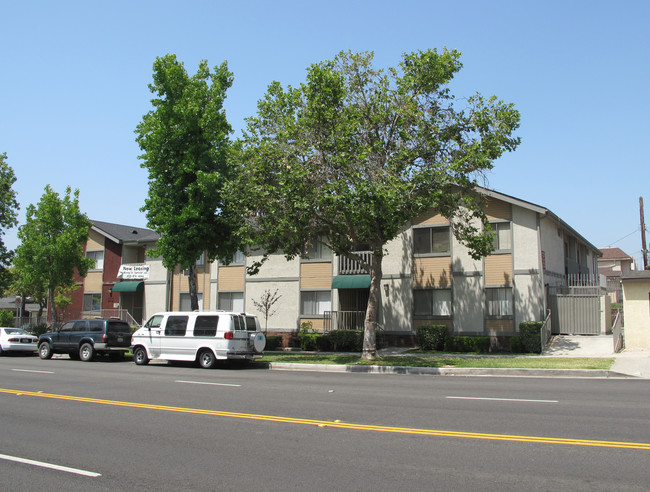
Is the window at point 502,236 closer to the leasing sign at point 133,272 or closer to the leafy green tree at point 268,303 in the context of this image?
the leafy green tree at point 268,303

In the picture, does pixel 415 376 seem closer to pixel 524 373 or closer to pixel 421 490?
pixel 524 373

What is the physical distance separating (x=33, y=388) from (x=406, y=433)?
1024cm

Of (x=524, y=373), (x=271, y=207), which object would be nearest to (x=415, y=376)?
(x=524, y=373)

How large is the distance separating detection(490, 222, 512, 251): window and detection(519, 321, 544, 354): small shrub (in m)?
3.80

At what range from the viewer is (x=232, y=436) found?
8.30 metres

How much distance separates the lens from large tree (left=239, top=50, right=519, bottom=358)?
1895cm

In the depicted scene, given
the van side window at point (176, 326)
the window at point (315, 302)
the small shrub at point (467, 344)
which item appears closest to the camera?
the van side window at point (176, 326)

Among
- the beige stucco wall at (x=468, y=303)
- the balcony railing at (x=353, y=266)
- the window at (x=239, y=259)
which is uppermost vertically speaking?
the window at (x=239, y=259)

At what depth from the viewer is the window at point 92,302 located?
3866 centimetres

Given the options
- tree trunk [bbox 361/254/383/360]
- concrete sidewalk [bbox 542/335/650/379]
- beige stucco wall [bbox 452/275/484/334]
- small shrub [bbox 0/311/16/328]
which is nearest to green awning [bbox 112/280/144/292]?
small shrub [bbox 0/311/16/328]

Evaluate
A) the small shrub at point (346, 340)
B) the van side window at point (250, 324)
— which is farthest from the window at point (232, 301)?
the van side window at point (250, 324)

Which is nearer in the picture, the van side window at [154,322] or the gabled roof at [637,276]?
the van side window at [154,322]

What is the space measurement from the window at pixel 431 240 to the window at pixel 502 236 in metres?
2.32

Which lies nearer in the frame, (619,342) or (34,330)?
(619,342)
